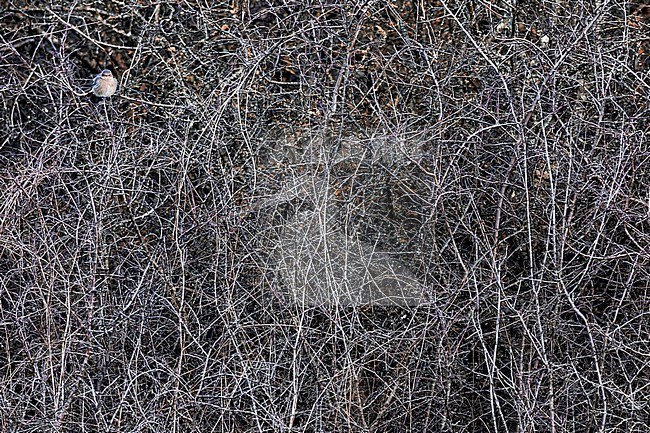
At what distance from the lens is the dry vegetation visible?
11.8ft

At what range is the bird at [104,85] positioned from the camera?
4.43m

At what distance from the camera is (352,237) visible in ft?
13.3

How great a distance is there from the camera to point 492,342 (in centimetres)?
409

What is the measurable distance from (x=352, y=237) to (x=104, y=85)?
151 cm

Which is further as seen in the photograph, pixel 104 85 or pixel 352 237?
pixel 104 85

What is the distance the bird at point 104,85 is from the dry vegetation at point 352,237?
101 millimetres

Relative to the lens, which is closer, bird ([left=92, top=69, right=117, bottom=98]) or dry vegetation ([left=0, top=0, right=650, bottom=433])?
dry vegetation ([left=0, top=0, right=650, bottom=433])

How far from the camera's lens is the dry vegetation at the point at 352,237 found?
3.60 m

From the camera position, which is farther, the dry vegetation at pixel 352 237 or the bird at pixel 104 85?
the bird at pixel 104 85

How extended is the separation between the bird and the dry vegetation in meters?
0.10

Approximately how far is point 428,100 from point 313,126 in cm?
57

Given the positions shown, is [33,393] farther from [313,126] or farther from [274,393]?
[313,126]

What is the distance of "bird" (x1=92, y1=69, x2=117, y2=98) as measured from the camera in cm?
443

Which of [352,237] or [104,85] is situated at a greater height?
[104,85]
